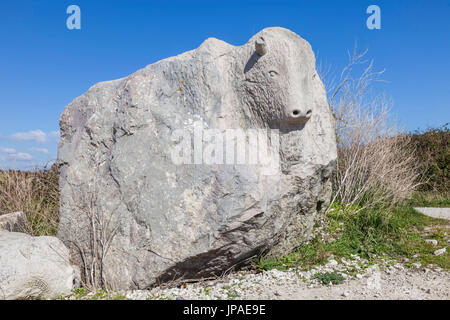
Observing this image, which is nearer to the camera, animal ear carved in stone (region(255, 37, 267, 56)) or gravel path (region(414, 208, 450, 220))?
animal ear carved in stone (region(255, 37, 267, 56))

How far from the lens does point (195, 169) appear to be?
12.9 ft

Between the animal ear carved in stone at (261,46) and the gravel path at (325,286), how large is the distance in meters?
2.81

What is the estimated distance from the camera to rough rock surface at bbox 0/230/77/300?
376 cm

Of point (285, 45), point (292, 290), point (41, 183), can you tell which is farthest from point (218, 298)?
point (41, 183)

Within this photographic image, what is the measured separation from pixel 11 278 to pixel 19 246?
1.28ft

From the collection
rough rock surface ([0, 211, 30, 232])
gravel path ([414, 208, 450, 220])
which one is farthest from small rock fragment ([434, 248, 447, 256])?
rough rock surface ([0, 211, 30, 232])

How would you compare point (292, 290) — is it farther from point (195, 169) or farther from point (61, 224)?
point (61, 224)

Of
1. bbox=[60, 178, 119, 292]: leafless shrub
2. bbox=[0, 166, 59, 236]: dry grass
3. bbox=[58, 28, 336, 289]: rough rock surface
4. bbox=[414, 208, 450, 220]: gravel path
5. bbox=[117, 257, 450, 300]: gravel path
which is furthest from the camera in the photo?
bbox=[414, 208, 450, 220]: gravel path

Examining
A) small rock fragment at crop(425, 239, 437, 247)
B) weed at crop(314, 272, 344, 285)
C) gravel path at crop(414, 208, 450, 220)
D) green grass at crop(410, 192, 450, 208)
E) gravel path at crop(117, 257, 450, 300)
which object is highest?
green grass at crop(410, 192, 450, 208)

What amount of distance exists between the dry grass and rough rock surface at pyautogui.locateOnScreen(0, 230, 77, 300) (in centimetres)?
136

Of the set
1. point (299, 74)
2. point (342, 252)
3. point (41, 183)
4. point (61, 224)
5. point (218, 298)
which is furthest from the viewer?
point (41, 183)

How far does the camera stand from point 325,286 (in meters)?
3.95

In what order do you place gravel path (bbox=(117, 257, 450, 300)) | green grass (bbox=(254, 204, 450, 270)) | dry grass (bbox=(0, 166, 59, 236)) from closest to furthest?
gravel path (bbox=(117, 257, 450, 300)), green grass (bbox=(254, 204, 450, 270)), dry grass (bbox=(0, 166, 59, 236))

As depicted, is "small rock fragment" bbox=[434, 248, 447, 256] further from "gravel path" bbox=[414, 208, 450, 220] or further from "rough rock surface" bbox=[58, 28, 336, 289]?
"gravel path" bbox=[414, 208, 450, 220]
